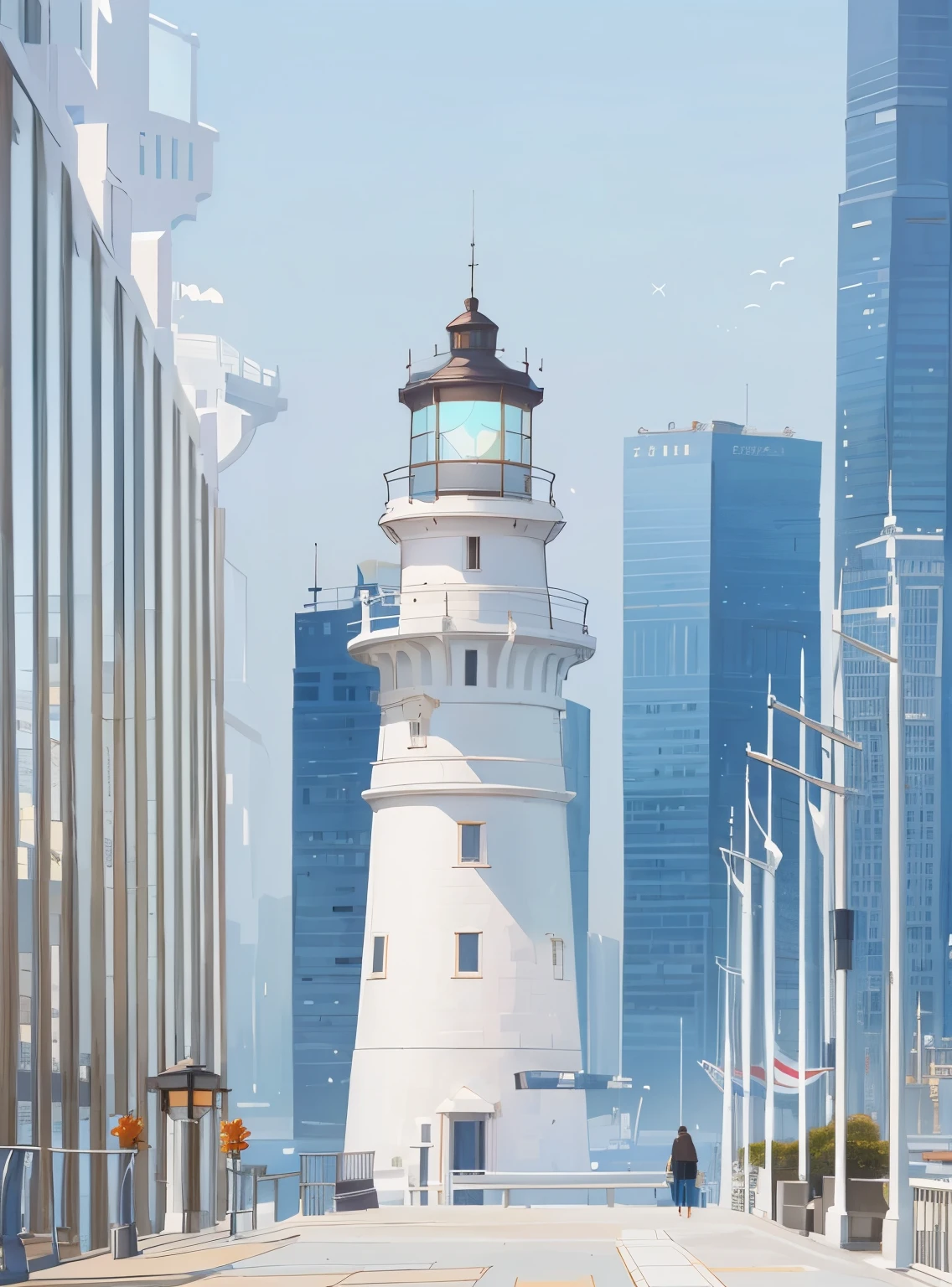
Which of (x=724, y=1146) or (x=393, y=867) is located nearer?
(x=393, y=867)

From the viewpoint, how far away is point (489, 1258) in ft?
83.5

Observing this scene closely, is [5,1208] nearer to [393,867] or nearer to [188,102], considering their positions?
[393,867]

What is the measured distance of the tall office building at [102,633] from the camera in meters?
29.2

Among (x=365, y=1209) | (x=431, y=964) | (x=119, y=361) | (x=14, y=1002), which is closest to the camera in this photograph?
(x=14, y=1002)

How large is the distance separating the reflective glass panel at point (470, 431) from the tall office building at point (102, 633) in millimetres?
6028

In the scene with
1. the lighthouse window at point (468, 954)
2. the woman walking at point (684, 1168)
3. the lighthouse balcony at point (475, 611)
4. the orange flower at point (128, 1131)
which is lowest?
the woman walking at point (684, 1168)

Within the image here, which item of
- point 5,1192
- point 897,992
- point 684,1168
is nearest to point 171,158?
point 684,1168

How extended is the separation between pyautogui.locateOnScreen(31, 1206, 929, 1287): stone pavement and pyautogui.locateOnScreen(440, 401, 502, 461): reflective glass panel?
23.8m

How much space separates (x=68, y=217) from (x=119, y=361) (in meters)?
5.41


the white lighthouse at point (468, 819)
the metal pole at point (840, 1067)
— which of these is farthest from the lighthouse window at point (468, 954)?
the metal pole at point (840, 1067)

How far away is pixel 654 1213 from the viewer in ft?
139

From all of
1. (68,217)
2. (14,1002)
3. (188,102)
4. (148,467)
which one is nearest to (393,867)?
(148,467)

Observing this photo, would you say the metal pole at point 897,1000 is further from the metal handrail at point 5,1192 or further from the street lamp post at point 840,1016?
the metal handrail at point 5,1192

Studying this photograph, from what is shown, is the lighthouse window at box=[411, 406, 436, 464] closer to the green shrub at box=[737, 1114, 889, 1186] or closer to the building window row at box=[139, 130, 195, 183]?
the building window row at box=[139, 130, 195, 183]
